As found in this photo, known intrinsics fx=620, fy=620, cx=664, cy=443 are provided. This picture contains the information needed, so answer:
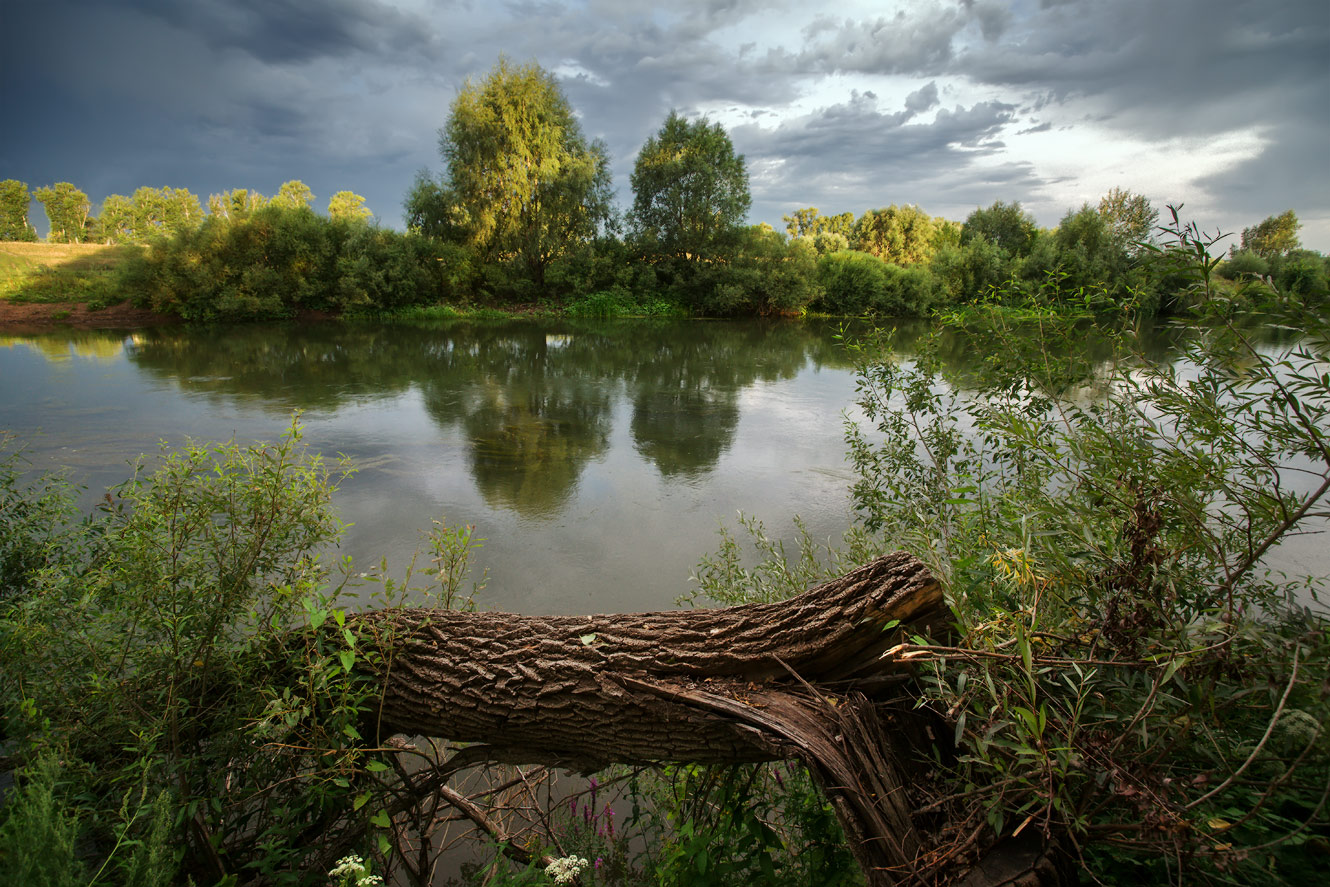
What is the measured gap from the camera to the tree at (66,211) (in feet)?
128

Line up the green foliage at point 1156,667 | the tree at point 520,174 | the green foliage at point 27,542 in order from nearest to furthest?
the green foliage at point 1156,667, the green foliage at point 27,542, the tree at point 520,174

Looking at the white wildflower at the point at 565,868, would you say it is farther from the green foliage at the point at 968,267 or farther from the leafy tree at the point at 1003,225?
the leafy tree at the point at 1003,225

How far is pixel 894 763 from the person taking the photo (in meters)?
1.62

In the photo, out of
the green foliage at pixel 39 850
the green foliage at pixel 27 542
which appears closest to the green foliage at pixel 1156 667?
the green foliage at pixel 39 850

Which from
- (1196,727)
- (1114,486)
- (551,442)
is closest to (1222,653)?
(1196,727)

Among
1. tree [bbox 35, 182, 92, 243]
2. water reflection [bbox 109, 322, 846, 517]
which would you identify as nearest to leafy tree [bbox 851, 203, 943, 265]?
water reflection [bbox 109, 322, 846, 517]

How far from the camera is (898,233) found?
48938mm

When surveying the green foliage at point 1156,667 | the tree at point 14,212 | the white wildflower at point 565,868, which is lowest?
the white wildflower at point 565,868

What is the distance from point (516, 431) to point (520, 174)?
21547 mm

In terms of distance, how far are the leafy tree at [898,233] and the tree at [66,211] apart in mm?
54801

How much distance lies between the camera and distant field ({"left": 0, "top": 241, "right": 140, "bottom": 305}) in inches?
821

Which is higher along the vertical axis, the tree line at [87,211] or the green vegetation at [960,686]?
the tree line at [87,211]

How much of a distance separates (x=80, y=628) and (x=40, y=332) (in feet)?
73.7

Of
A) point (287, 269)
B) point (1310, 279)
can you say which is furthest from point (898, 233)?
point (1310, 279)
